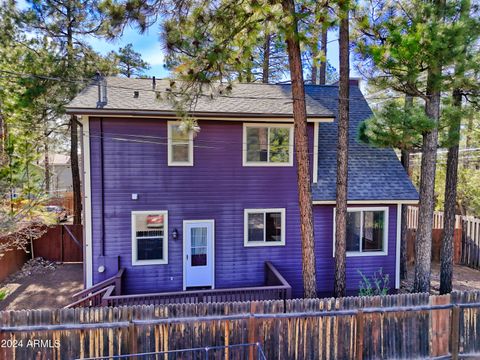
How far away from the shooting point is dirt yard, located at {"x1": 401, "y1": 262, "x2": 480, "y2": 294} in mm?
9305

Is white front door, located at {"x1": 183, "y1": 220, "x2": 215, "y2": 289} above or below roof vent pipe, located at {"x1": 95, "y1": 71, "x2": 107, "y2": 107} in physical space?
below

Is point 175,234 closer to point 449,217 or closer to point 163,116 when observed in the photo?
point 163,116

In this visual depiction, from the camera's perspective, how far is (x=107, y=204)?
8.05m

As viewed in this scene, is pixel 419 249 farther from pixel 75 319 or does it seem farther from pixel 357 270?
pixel 75 319

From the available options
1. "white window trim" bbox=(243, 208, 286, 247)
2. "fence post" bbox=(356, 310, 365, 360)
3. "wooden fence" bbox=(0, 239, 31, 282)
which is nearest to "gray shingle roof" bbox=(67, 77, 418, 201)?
"white window trim" bbox=(243, 208, 286, 247)

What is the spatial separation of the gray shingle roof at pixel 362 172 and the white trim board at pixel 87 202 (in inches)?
229

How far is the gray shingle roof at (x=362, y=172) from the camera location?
8773mm

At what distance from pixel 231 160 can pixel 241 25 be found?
343 centimetres

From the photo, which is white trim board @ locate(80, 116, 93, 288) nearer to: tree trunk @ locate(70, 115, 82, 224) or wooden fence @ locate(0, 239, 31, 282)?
wooden fence @ locate(0, 239, 31, 282)

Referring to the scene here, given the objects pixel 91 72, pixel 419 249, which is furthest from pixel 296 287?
pixel 91 72

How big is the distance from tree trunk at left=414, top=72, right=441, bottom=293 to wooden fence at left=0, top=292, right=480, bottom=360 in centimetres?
248

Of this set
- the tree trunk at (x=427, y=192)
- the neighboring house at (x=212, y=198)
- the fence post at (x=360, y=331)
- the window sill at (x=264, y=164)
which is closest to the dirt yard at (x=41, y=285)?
the neighboring house at (x=212, y=198)

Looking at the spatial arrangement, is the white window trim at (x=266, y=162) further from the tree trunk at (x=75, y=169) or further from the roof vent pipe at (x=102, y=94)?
the tree trunk at (x=75, y=169)

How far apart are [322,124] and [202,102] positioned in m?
4.12
